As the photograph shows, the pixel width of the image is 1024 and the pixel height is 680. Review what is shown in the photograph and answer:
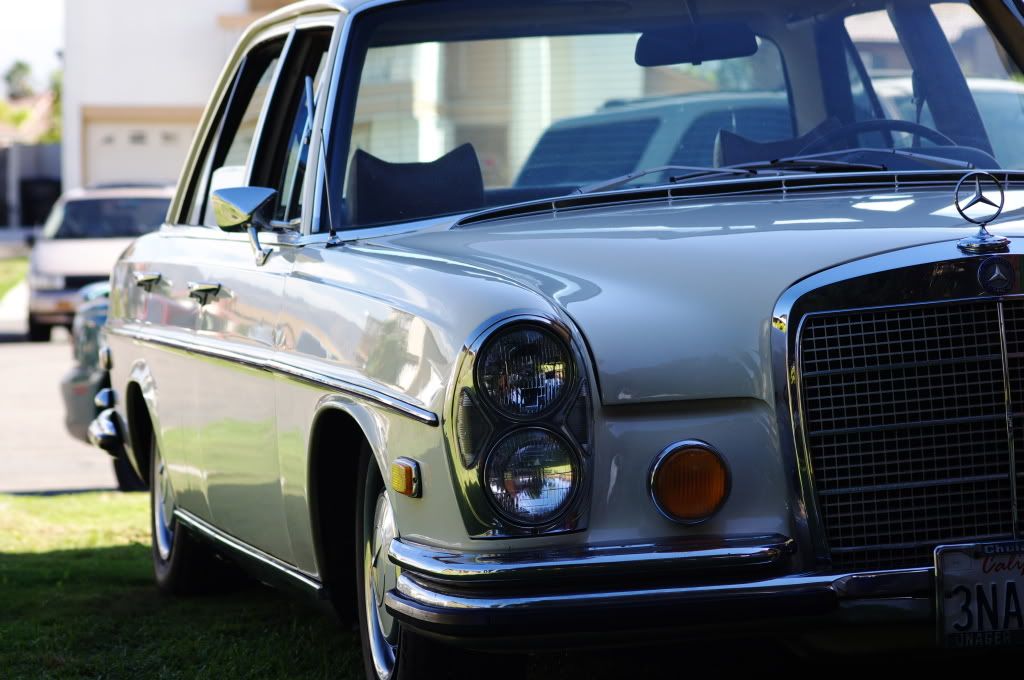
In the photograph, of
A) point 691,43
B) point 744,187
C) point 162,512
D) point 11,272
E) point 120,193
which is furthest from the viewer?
point 11,272

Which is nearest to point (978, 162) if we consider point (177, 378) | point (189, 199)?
point (177, 378)

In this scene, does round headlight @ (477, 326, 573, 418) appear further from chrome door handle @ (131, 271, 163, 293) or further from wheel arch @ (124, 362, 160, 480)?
wheel arch @ (124, 362, 160, 480)

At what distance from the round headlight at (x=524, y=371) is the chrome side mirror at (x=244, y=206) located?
1547 mm

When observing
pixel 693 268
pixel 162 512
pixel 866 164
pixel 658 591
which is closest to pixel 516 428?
pixel 658 591

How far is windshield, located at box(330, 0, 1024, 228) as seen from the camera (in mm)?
4555

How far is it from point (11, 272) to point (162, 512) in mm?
30657

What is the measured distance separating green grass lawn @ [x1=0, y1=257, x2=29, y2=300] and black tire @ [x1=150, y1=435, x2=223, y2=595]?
24.6m

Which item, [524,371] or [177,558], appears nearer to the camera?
[524,371]

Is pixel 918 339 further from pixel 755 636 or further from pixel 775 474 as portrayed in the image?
pixel 755 636

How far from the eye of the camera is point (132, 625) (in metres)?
5.56

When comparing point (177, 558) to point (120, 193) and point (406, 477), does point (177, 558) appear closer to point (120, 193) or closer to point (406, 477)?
point (406, 477)

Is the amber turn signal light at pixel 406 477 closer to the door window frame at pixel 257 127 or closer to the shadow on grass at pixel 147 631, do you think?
the door window frame at pixel 257 127

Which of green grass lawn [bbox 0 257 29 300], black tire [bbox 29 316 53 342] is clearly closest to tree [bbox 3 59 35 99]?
green grass lawn [bbox 0 257 29 300]

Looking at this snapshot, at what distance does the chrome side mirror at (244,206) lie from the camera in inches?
181
